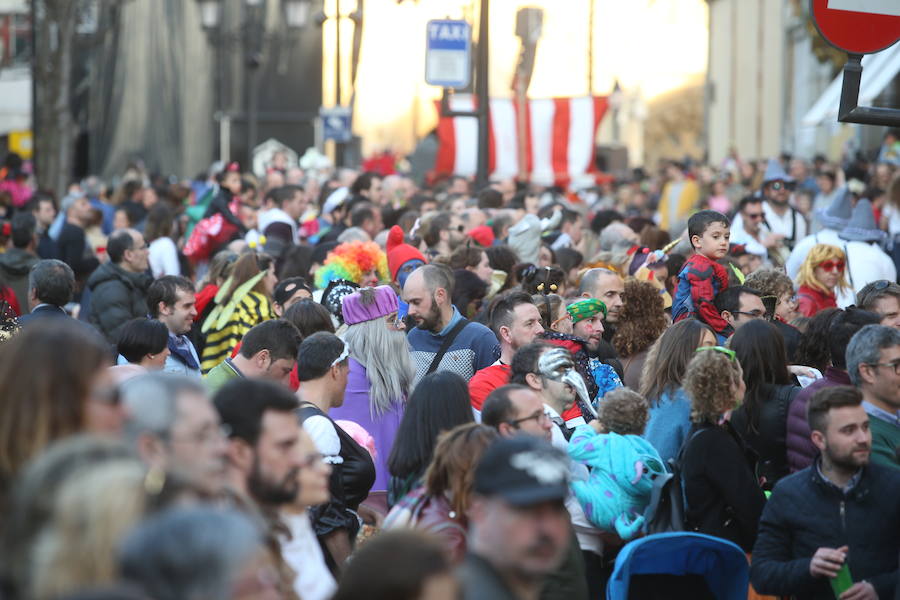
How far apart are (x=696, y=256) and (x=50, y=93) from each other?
22.1 metres

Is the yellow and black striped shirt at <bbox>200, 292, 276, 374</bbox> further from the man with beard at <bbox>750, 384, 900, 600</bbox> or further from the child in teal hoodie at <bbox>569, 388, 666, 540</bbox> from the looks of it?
the man with beard at <bbox>750, 384, 900, 600</bbox>

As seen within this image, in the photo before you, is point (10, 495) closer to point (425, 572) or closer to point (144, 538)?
point (144, 538)

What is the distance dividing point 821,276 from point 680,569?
4721 mm

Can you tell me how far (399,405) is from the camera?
776 centimetres

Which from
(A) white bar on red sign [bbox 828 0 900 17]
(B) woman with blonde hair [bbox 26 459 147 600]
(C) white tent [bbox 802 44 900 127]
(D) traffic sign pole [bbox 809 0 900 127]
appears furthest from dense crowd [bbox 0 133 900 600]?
(C) white tent [bbox 802 44 900 127]

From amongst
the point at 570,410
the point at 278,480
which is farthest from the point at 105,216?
the point at 278,480

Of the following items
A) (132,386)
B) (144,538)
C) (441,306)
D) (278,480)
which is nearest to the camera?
(144,538)

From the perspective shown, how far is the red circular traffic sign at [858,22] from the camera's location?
260 inches

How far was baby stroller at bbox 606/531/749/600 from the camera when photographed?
612 cm

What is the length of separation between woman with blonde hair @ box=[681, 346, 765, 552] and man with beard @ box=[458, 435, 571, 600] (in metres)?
2.72

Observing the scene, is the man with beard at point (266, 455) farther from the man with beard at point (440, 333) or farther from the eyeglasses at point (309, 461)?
the man with beard at point (440, 333)

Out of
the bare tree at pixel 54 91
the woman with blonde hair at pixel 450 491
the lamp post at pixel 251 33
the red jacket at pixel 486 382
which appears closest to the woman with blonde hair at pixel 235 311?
the red jacket at pixel 486 382

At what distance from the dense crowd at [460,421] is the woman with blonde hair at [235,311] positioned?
0.07 ft

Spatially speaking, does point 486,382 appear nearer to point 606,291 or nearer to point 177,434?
point 606,291
